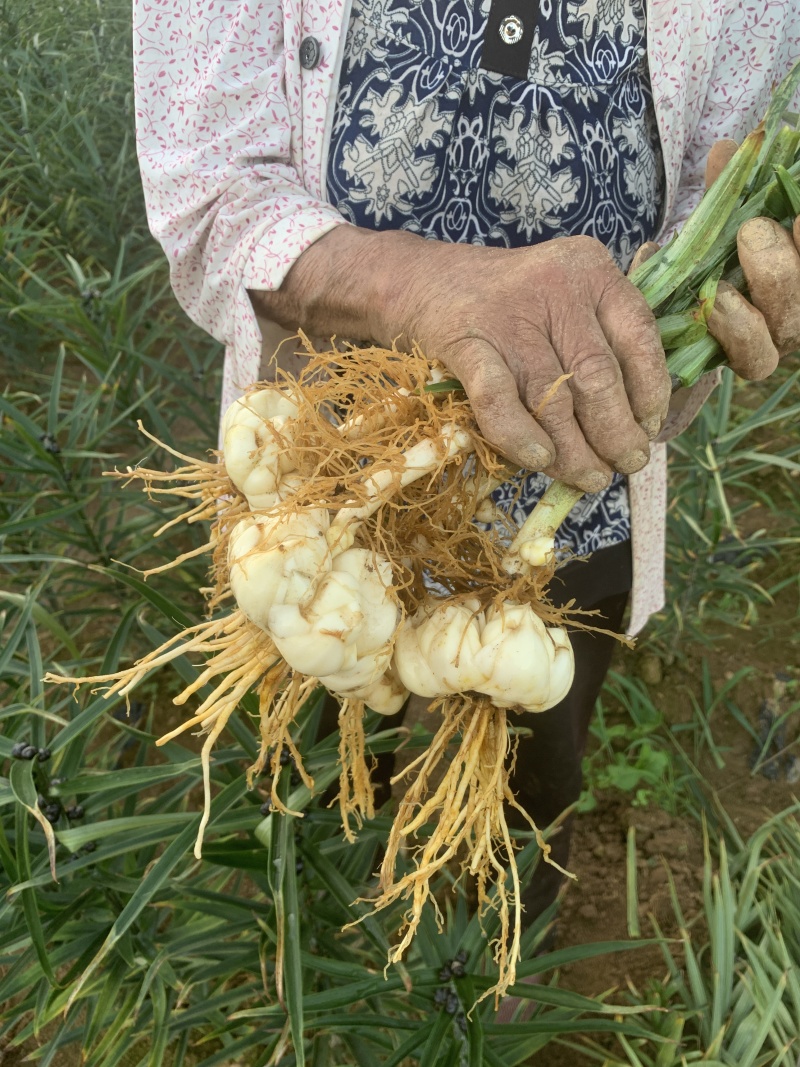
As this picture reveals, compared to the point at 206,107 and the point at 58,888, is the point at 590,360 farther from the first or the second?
the point at 58,888

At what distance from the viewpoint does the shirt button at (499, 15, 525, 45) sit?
78 cm

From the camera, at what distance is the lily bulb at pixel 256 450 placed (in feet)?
2.28

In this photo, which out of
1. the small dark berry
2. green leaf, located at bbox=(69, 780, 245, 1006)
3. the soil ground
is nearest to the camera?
green leaf, located at bbox=(69, 780, 245, 1006)

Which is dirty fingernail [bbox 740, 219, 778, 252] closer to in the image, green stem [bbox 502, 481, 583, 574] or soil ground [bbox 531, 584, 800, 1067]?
green stem [bbox 502, 481, 583, 574]

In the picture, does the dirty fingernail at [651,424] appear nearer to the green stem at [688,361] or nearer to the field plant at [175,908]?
the green stem at [688,361]

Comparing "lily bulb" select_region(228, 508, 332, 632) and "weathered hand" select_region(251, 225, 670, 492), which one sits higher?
"weathered hand" select_region(251, 225, 670, 492)

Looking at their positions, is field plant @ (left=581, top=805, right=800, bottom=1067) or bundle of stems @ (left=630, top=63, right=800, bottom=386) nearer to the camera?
bundle of stems @ (left=630, top=63, right=800, bottom=386)

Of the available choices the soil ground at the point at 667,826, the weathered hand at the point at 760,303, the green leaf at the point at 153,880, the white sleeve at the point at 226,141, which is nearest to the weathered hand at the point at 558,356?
the weathered hand at the point at 760,303

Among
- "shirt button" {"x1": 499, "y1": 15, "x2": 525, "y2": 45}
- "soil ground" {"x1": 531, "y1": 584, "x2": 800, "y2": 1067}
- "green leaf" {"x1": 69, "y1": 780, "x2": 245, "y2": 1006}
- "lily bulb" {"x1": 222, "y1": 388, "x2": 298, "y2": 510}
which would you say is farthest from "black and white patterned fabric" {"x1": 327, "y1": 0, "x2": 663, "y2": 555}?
"soil ground" {"x1": 531, "y1": 584, "x2": 800, "y2": 1067}

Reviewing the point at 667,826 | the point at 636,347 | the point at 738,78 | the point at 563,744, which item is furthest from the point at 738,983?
the point at 738,78

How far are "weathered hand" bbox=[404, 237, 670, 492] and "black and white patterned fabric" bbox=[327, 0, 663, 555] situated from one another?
22 centimetres

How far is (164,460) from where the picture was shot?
6.26ft

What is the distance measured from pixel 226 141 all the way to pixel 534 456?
494 millimetres

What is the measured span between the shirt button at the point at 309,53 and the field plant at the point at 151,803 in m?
0.44
